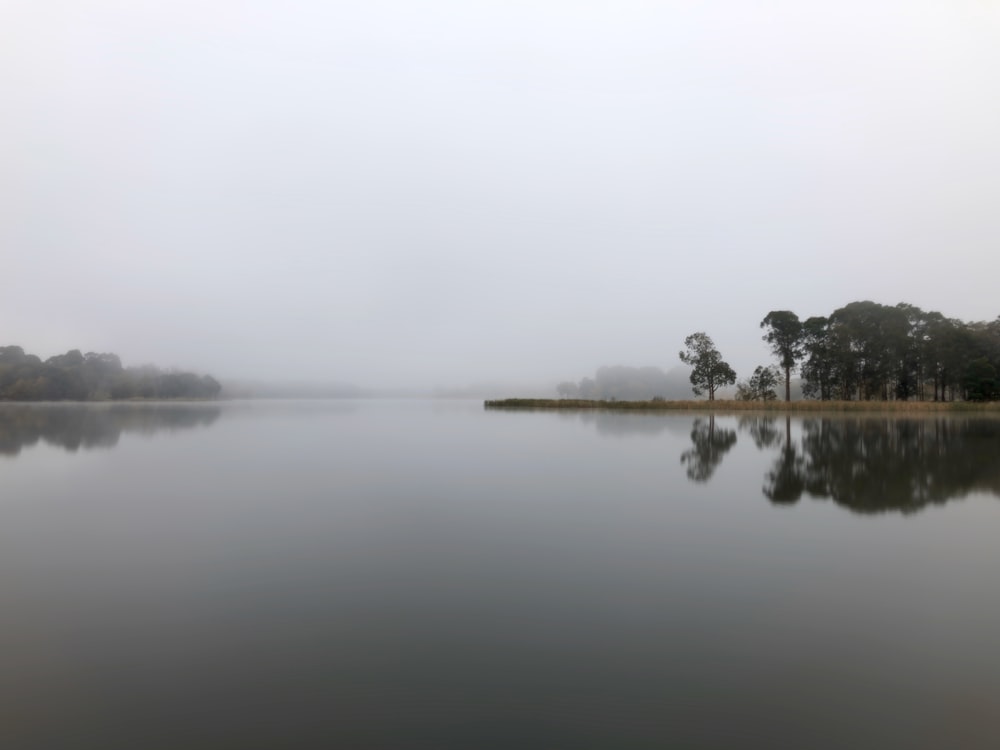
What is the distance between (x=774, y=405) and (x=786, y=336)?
13349 mm

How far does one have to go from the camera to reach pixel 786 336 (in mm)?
71250

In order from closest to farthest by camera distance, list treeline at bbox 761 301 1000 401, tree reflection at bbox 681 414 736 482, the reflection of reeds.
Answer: tree reflection at bbox 681 414 736 482, the reflection of reeds, treeline at bbox 761 301 1000 401

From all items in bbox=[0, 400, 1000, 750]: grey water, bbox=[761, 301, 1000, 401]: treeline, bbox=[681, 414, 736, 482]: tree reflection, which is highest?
bbox=[761, 301, 1000, 401]: treeline

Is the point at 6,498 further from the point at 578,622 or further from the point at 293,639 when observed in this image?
the point at 578,622

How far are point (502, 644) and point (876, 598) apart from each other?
4434 millimetres

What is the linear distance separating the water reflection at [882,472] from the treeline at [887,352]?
5148cm

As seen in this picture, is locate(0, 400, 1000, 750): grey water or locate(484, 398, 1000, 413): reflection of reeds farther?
locate(484, 398, 1000, 413): reflection of reeds

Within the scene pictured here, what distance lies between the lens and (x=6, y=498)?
423 inches

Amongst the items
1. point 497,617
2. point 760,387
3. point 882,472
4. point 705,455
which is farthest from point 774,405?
point 497,617

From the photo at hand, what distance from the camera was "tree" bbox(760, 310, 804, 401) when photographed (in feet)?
233

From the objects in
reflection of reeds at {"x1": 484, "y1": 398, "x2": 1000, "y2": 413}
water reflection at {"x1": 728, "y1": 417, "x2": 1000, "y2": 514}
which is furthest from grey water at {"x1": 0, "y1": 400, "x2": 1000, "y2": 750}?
reflection of reeds at {"x1": 484, "y1": 398, "x2": 1000, "y2": 413}

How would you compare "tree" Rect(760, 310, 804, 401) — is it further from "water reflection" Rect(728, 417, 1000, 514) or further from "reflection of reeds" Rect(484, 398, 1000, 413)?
"water reflection" Rect(728, 417, 1000, 514)

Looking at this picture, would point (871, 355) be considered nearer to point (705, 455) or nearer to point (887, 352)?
point (887, 352)

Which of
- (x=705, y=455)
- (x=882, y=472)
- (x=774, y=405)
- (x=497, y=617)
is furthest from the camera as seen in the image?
(x=774, y=405)
